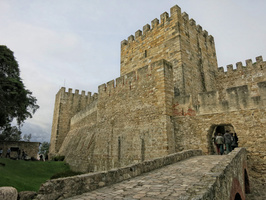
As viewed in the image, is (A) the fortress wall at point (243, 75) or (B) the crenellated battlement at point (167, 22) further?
(A) the fortress wall at point (243, 75)

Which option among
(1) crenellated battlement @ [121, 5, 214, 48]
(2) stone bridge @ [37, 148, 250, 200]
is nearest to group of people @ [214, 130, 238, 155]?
(2) stone bridge @ [37, 148, 250, 200]

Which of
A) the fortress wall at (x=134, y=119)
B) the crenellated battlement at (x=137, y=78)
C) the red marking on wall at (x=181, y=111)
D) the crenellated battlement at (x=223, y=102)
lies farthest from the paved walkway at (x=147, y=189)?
the crenellated battlement at (x=137, y=78)

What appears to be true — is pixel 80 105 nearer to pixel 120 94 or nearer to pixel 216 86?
pixel 120 94

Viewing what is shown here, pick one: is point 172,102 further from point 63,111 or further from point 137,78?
point 63,111

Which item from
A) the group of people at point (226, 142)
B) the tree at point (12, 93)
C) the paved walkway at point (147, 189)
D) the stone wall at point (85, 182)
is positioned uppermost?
the tree at point (12, 93)

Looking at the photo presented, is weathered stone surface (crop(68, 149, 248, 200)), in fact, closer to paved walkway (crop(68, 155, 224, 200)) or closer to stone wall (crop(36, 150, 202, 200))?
paved walkway (crop(68, 155, 224, 200))

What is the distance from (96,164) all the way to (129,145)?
4.33 meters

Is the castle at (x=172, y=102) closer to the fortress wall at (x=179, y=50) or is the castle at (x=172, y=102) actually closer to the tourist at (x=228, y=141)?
the fortress wall at (x=179, y=50)

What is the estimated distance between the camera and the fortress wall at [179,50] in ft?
37.6

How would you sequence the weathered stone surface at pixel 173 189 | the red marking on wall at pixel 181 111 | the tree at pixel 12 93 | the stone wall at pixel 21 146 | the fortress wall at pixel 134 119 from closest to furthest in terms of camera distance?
the weathered stone surface at pixel 173 189, the red marking on wall at pixel 181 111, the fortress wall at pixel 134 119, the tree at pixel 12 93, the stone wall at pixel 21 146

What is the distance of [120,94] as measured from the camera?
12.5 m

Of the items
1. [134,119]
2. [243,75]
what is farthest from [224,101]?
[243,75]

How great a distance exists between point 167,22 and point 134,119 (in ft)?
23.3

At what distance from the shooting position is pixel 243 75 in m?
15.9
